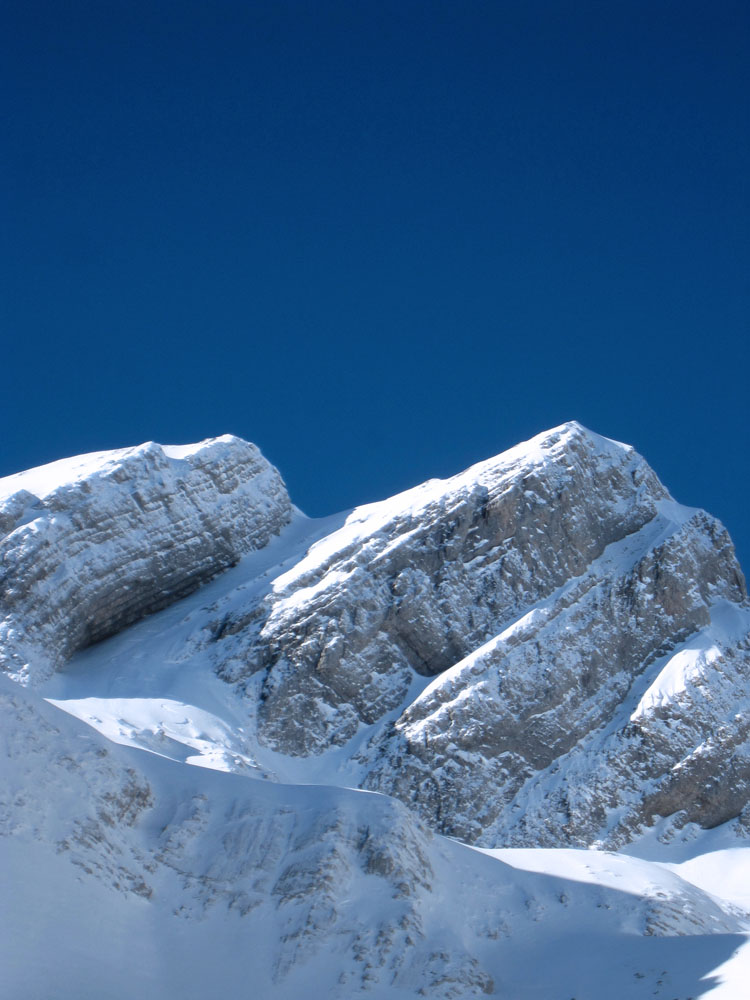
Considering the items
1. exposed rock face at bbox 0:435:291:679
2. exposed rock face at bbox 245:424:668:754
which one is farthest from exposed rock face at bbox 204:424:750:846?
exposed rock face at bbox 0:435:291:679

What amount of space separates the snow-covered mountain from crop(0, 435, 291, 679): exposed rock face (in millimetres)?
208

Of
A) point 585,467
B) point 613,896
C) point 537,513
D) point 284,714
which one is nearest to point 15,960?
point 613,896

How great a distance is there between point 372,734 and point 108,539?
2331 centimetres

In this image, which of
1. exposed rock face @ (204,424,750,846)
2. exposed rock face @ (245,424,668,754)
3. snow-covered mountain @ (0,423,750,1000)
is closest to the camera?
snow-covered mountain @ (0,423,750,1000)

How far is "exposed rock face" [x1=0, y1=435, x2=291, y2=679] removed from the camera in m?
80.5

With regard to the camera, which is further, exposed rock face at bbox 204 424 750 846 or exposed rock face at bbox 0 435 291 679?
exposed rock face at bbox 0 435 291 679

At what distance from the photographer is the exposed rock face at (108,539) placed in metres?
80.5

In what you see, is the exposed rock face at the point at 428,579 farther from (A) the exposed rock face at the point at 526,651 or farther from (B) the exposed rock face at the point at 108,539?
(B) the exposed rock face at the point at 108,539

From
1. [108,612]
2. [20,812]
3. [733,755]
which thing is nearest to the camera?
[20,812]

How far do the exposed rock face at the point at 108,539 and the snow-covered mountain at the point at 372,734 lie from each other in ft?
0.68

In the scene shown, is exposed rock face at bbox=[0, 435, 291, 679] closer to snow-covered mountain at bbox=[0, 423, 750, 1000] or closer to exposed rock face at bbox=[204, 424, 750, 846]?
snow-covered mountain at bbox=[0, 423, 750, 1000]

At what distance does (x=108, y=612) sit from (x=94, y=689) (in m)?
8.97

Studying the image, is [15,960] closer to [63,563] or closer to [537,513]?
[63,563]

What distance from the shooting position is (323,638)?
261ft
